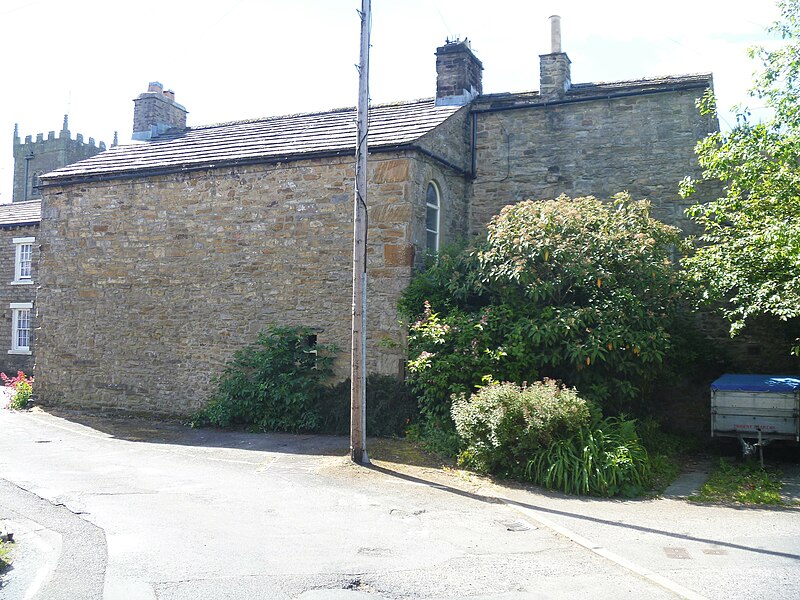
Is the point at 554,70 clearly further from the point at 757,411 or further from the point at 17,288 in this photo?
the point at 17,288

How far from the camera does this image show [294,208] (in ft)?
46.3

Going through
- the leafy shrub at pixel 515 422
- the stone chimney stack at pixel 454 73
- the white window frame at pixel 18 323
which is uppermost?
the stone chimney stack at pixel 454 73

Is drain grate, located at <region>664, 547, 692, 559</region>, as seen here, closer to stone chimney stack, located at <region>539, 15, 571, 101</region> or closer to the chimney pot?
stone chimney stack, located at <region>539, 15, 571, 101</region>

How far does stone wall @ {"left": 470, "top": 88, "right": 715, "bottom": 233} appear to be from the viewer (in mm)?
14938

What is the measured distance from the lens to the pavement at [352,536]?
17.9 feet

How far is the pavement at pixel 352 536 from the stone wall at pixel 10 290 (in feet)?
51.5

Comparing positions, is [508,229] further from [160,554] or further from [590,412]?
[160,554]

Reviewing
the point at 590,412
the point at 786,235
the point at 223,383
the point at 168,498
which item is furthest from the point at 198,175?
the point at 786,235

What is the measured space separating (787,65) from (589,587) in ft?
32.3

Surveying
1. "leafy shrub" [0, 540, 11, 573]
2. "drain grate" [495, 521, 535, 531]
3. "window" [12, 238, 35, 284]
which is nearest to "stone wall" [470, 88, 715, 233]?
"drain grate" [495, 521, 535, 531]

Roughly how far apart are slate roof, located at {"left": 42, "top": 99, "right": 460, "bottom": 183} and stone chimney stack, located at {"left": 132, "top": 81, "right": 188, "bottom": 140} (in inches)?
34.0

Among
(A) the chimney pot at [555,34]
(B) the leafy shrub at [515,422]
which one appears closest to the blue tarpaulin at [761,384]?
(B) the leafy shrub at [515,422]

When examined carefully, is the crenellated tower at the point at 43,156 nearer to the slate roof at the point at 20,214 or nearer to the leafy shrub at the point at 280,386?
the slate roof at the point at 20,214

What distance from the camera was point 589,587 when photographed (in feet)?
18.1
